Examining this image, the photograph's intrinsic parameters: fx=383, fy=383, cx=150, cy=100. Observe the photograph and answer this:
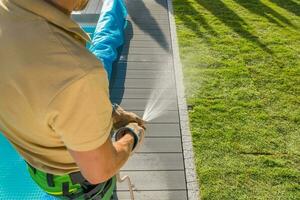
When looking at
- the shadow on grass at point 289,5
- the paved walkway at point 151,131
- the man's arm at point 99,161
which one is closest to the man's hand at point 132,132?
the man's arm at point 99,161

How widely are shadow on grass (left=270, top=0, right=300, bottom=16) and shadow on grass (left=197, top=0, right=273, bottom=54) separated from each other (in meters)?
1.09

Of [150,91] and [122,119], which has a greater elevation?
[122,119]

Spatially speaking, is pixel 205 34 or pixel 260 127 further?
pixel 205 34

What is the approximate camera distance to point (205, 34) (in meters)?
6.40

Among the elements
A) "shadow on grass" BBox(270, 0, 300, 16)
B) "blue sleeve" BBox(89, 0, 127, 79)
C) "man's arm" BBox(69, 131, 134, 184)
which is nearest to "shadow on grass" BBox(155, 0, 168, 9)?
"blue sleeve" BBox(89, 0, 127, 79)

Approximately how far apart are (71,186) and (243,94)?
129 inches

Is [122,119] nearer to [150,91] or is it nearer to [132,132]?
[132,132]

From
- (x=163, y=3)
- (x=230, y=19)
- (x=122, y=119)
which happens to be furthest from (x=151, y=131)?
(x=163, y=3)

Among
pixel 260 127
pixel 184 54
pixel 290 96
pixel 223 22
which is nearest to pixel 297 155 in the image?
pixel 260 127

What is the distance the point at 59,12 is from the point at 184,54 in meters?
4.66

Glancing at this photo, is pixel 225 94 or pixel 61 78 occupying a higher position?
pixel 61 78

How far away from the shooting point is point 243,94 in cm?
480

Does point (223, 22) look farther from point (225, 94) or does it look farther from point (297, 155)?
point (297, 155)

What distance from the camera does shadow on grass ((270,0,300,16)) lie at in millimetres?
7246
